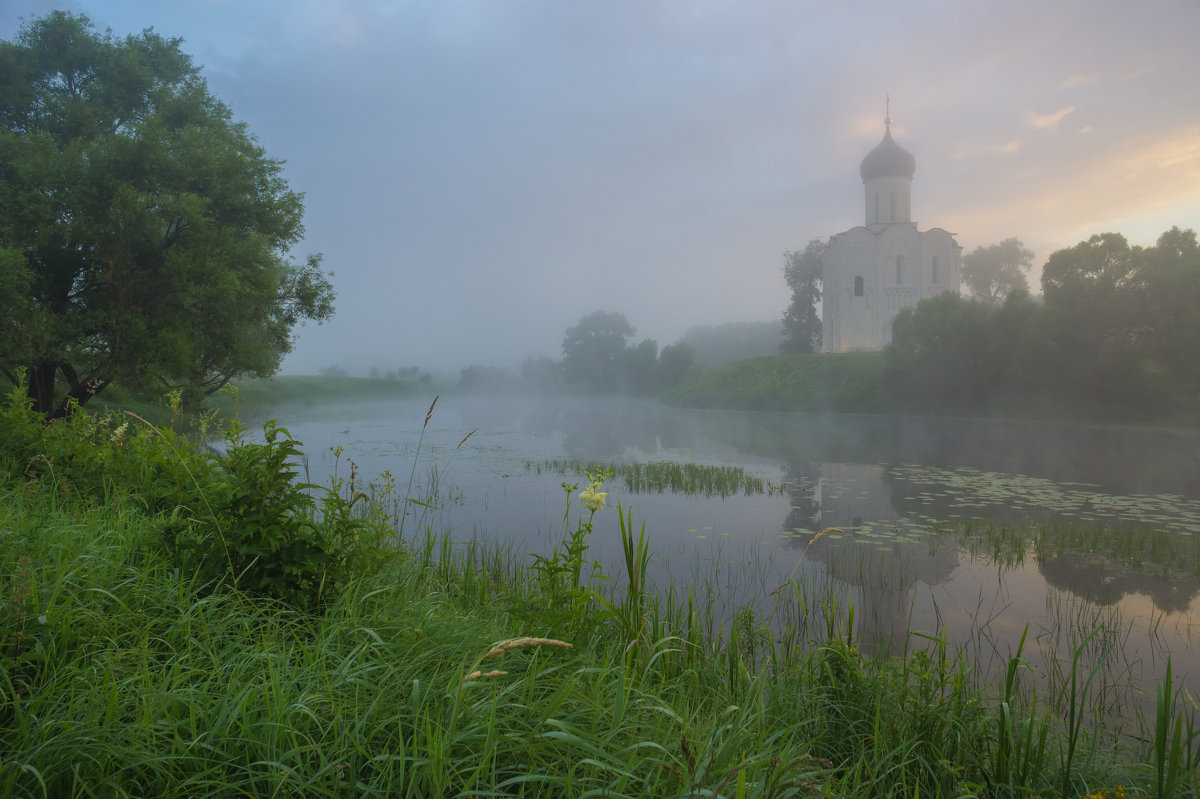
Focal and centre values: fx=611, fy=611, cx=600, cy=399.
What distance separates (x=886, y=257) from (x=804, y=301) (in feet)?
31.3

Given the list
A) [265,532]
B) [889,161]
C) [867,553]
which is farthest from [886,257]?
[265,532]

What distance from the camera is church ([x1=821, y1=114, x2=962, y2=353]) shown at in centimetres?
4797

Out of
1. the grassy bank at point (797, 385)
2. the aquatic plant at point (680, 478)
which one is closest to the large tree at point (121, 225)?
the aquatic plant at point (680, 478)

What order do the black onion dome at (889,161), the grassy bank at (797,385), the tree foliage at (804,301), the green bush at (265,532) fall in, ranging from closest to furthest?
the green bush at (265,532) → the grassy bank at (797,385) → the black onion dome at (889,161) → the tree foliage at (804,301)

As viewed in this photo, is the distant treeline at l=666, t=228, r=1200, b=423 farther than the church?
No

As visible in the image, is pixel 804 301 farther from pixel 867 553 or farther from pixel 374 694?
pixel 374 694

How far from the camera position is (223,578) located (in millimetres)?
2621

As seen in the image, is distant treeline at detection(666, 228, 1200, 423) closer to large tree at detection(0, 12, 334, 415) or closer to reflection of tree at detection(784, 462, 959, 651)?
reflection of tree at detection(784, 462, 959, 651)

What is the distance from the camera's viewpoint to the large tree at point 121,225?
1408 centimetres

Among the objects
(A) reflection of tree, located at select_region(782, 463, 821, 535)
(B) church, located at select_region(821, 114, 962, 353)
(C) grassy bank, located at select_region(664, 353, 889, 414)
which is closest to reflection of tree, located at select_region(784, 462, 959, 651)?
(A) reflection of tree, located at select_region(782, 463, 821, 535)

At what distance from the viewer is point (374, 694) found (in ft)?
6.65

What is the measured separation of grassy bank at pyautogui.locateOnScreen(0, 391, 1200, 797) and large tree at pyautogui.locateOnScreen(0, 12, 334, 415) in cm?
1299

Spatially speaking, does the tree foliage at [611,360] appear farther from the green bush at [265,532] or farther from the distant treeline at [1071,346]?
the green bush at [265,532]

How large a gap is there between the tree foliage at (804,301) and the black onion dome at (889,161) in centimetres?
946
